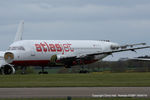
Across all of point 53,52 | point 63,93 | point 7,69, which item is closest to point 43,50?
point 53,52

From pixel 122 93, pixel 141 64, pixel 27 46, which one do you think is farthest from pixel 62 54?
pixel 122 93

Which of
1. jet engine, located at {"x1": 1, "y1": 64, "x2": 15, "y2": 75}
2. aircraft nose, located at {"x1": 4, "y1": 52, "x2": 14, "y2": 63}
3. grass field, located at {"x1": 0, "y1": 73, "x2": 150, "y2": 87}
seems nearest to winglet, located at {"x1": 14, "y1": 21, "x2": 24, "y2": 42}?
aircraft nose, located at {"x1": 4, "y1": 52, "x2": 14, "y2": 63}

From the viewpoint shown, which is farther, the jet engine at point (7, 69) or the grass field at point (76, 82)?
the jet engine at point (7, 69)

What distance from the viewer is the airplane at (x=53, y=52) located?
54.4 metres

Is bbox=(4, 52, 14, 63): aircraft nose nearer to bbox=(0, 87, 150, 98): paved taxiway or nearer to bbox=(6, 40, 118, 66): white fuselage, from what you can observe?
bbox=(6, 40, 118, 66): white fuselage

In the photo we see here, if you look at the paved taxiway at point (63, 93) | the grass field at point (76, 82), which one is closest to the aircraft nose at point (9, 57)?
the grass field at point (76, 82)

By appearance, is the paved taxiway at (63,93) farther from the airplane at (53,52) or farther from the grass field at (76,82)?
the airplane at (53,52)

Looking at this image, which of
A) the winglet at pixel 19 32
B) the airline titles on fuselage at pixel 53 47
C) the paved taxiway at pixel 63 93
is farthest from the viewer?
the winglet at pixel 19 32

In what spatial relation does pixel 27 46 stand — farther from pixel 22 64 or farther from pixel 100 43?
pixel 100 43

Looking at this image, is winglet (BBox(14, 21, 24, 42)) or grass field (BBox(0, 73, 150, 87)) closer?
grass field (BBox(0, 73, 150, 87))

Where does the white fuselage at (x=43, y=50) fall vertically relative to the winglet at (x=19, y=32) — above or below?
below

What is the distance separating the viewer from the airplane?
54438 millimetres

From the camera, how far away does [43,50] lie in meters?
56.2

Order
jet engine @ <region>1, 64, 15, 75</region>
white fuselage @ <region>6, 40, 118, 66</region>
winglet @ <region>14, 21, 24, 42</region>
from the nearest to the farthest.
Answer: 1. jet engine @ <region>1, 64, 15, 75</region>
2. white fuselage @ <region>6, 40, 118, 66</region>
3. winglet @ <region>14, 21, 24, 42</region>
